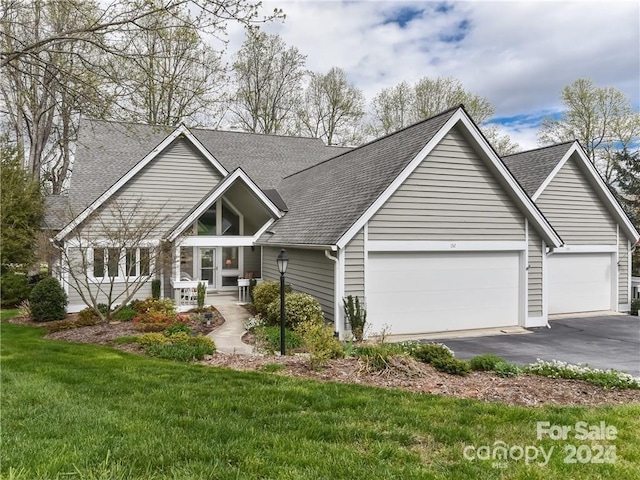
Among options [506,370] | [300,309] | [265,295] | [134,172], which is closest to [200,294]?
Result: [265,295]

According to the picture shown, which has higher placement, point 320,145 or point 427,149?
point 320,145

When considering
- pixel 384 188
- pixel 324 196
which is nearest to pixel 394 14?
pixel 384 188

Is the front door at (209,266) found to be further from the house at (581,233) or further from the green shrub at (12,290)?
the house at (581,233)

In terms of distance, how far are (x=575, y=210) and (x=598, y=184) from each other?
127cm

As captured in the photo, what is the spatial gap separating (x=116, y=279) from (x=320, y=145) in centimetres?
1533

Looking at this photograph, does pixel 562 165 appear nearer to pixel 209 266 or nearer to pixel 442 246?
pixel 442 246

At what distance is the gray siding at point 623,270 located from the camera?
16109 mm

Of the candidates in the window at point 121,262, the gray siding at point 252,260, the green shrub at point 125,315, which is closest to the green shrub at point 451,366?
the green shrub at point 125,315

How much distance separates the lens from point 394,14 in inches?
418

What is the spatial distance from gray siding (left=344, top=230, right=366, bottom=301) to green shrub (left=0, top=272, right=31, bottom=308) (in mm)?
13486

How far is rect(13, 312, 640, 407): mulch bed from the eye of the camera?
5.87 m

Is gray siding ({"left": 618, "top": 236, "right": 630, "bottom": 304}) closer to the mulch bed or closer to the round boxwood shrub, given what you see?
the mulch bed

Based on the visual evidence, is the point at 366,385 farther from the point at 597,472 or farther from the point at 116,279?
the point at 116,279

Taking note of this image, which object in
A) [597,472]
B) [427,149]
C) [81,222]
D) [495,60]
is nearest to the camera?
[597,472]
